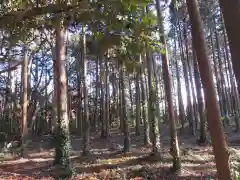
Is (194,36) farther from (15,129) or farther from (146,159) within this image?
(15,129)

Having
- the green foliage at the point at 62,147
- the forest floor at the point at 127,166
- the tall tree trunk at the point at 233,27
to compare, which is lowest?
the forest floor at the point at 127,166

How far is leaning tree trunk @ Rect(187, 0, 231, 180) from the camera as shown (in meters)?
6.52

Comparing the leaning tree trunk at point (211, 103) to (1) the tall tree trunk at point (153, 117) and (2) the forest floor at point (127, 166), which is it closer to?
(2) the forest floor at point (127, 166)

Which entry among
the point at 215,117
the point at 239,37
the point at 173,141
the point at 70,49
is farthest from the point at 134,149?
the point at 70,49

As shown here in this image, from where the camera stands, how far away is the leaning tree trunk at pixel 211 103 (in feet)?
21.4

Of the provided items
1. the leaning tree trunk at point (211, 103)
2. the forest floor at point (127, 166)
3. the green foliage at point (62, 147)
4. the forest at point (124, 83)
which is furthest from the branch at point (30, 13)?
the green foliage at point (62, 147)

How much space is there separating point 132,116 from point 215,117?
31.4 meters

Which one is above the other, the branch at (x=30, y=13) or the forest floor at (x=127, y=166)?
the branch at (x=30, y=13)

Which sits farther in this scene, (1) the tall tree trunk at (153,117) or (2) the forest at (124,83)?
(1) the tall tree trunk at (153,117)

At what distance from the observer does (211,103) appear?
6.93 meters

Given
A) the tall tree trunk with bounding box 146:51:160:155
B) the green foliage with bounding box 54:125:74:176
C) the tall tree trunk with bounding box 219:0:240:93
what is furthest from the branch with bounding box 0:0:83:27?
the tall tree trunk with bounding box 146:51:160:155

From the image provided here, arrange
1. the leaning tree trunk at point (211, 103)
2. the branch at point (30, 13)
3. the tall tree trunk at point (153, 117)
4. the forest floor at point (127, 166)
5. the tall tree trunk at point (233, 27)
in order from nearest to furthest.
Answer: the tall tree trunk at point (233, 27), the branch at point (30, 13), the leaning tree trunk at point (211, 103), the forest floor at point (127, 166), the tall tree trunk at point (153, 117)

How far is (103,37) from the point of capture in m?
6.73

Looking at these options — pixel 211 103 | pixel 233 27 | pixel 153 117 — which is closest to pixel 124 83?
pixel 153 117
